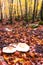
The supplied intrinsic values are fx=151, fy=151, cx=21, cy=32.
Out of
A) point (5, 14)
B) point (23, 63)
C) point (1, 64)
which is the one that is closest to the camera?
point (1, 64)

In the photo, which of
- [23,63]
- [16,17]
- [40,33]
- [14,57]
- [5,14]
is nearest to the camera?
[23,63]

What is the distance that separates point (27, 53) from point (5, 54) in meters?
0.87

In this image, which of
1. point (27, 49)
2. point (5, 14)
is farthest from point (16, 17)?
point (27, 49)

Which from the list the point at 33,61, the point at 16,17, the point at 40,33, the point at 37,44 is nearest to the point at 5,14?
the point at 16,17

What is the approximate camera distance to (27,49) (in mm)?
6047

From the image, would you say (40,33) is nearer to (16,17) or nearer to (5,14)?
(16,17)

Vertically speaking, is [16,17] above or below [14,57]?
below

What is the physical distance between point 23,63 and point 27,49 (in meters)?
0.94

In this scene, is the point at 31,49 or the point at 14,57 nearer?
the point at 14,57

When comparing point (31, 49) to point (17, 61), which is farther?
point (31, 49)

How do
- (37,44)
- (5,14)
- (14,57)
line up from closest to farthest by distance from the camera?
(14,57), (37,44), (5,14)

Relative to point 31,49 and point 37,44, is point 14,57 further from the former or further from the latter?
point 37,44

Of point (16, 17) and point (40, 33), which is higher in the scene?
point (40, 33)

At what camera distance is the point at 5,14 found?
21.5 metres
